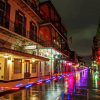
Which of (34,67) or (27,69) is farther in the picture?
(34,67)

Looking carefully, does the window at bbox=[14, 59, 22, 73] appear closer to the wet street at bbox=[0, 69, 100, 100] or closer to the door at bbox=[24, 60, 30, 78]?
the door at bbox=[24, 60, 30, 78]

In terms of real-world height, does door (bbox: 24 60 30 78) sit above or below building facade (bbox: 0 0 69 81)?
below

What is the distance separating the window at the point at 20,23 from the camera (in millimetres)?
27672

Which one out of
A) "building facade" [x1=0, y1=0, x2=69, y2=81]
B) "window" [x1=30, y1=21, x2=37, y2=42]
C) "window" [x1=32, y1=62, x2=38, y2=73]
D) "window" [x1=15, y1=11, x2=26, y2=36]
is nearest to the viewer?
"building facade" [x1=0, y1=0, x2=69, y2=81]

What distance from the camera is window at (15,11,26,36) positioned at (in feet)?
90.8

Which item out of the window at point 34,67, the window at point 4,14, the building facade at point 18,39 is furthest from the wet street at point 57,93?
the window at point 34,67

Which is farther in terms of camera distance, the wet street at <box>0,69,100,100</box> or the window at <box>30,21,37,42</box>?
the window at <box>30,21,37,42</box>

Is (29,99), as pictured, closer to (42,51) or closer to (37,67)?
(37,67)

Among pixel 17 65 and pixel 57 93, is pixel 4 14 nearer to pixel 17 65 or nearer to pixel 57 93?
pixel 17 65

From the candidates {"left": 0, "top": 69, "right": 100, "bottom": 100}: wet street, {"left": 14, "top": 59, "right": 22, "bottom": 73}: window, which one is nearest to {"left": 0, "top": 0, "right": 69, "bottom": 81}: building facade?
{"left": 14, "top": 59, "right": 22, "bottom": 73}: window

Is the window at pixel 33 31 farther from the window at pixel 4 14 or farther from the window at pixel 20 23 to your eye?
the window at pixel 4 14

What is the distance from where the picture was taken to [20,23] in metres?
29.5

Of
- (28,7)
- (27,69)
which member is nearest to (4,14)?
(28,7)

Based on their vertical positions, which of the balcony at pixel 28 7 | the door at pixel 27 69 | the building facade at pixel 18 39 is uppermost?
the balcony at pixel 28 7
